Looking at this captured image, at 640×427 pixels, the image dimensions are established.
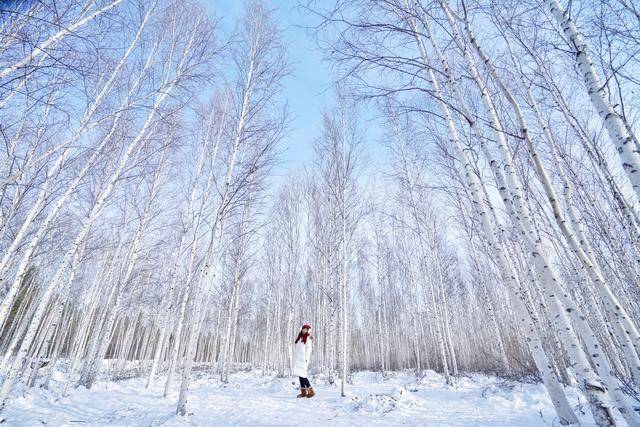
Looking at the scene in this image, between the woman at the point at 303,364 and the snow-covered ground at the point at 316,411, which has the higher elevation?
the woman at the point at 303,364

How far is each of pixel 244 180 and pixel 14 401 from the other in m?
7.25

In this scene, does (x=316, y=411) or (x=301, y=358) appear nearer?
(x=316, y=411)

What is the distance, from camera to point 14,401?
253 inches

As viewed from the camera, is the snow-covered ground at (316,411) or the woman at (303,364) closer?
the snow-covered ground at (316,411)

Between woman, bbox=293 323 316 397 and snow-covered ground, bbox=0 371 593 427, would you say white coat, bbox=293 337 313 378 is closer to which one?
woman, bbox=293 323 316 397

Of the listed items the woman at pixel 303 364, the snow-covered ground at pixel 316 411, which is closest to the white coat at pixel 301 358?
the woman at pixel 303 364

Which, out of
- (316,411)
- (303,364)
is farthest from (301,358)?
(316,411)

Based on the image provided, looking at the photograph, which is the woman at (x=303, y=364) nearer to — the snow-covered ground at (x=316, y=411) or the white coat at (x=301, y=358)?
the white coat at (x=301, y=358)

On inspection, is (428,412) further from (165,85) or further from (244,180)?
(165,85)

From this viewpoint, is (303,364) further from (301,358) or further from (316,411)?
(316,411)

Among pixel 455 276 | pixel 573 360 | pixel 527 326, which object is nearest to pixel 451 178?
pixel 527 326

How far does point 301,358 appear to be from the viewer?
23.1 ft

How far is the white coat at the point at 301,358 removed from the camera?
6.94m

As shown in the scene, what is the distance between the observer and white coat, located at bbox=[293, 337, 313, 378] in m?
6.94
